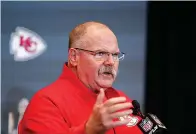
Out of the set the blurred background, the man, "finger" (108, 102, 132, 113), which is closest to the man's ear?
the man

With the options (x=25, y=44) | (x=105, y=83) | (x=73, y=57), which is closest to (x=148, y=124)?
(x=105, y=83)

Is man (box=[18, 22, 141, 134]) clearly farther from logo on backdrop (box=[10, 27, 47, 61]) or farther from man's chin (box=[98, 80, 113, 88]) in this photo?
logo on backdrop (box=[10, 27, 47, 61])

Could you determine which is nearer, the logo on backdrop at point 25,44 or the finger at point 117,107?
the finger at point 117,107

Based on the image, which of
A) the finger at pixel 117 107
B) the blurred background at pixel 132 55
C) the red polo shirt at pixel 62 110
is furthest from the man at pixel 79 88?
the blurred background at pixel 132 55

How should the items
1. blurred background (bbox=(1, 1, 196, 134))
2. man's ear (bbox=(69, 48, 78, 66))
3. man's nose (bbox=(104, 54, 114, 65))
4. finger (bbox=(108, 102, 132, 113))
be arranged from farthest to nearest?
blurred background (bbox=(1, 1, 196, 134)), man's ear (bbox=(69, 48, 78, 66)), man's nose (bbox=(104, 54, 114, 65)), finger (bbox=(108, 102, 132, 113))

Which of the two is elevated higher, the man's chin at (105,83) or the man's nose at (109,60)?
the man's nose at (109,60)

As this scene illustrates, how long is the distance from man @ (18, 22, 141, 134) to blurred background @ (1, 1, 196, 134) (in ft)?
2.92

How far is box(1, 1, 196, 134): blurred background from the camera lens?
103 inches

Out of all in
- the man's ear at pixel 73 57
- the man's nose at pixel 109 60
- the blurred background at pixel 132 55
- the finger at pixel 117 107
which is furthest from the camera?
the blurred background at pixel 132 55

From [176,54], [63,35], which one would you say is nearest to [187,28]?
[176,54]

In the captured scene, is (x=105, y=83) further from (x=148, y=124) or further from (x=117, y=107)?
(x=117, y=107)

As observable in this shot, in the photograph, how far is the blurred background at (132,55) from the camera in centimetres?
262

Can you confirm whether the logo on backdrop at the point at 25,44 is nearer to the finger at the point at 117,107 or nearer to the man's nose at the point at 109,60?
the man's nose at the point at 109,60

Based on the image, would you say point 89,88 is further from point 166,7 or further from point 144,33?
point 166,7
